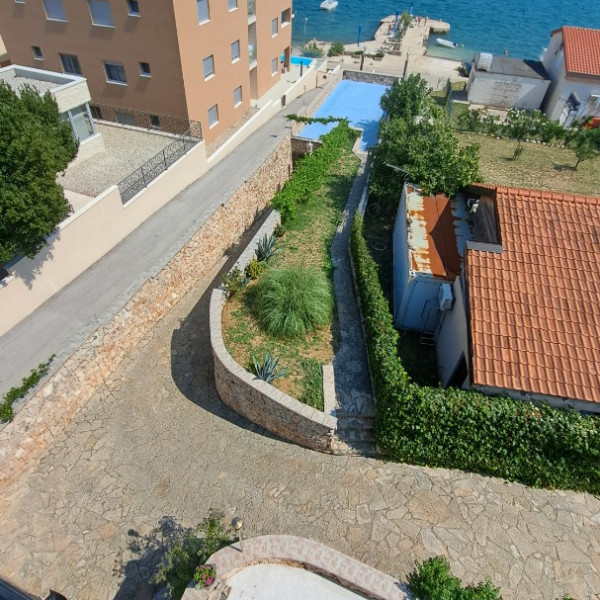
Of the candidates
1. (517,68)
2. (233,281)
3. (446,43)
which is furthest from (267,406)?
(446,43)

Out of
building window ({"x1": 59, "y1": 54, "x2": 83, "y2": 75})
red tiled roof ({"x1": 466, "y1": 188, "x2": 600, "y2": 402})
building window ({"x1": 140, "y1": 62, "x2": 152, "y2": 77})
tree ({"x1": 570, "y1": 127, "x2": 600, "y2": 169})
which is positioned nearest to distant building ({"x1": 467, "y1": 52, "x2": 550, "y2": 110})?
tree ({"x1": 570, "y1": 127, "x2": 600, "y2": 169})

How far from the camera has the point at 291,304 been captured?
15078mm

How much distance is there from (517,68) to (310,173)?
3743 centimetres

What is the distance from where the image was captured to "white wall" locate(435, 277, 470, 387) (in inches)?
512

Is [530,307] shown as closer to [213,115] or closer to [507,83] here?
[213,115]

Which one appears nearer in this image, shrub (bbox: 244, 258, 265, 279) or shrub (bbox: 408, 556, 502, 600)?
shrub (bbox: 408, 556, 502, 600)

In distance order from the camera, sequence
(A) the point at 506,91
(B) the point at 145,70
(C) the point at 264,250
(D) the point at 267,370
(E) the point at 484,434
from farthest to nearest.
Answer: (A) the point at 506,91
(B) the point at 145,70
(C) the point at 264,250
(D) the point at 267,370
(E) the point at 484,434

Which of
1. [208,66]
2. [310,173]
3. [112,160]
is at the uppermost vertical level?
[208,66]

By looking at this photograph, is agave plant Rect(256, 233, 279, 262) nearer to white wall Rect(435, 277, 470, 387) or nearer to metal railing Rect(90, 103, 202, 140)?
white wall Rect(435, 277, 470, 387)

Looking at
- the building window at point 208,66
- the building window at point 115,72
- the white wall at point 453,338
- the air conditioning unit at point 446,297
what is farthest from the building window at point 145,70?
the white wall at point 453,338

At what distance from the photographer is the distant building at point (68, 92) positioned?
19.5 m

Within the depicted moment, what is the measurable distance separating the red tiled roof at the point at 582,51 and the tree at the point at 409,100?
→ 20.1m

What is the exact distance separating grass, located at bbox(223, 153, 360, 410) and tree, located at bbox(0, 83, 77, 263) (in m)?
6.65

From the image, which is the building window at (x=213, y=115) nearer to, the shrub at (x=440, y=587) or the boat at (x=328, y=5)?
the shrub at (x=440, y=587)
